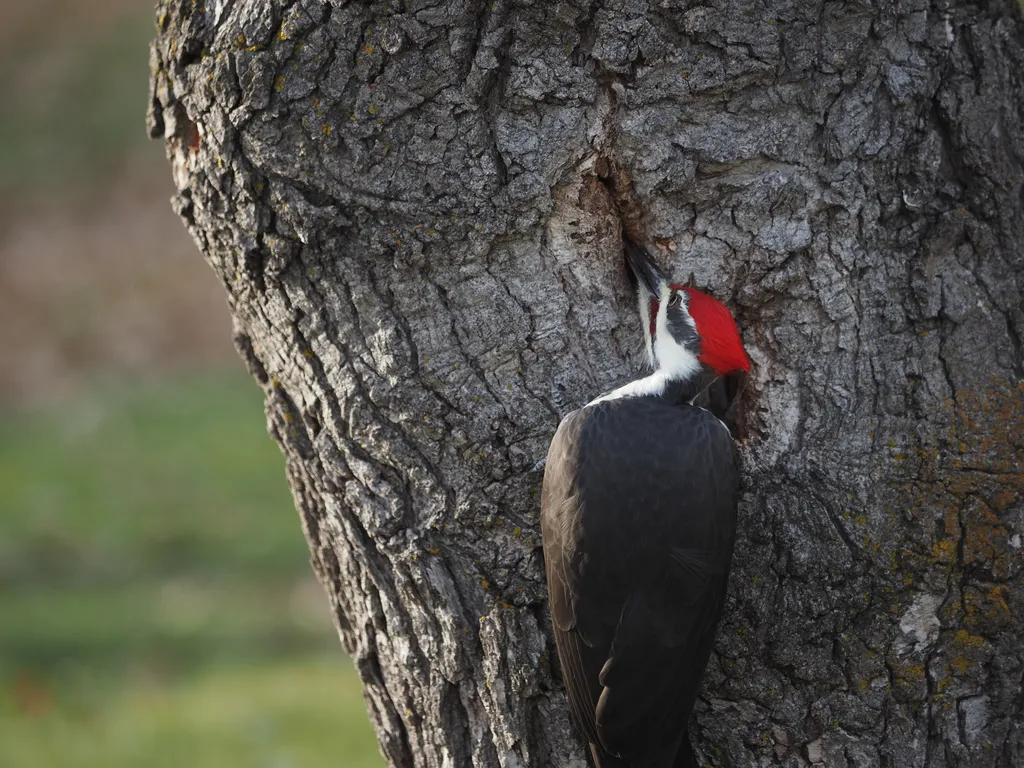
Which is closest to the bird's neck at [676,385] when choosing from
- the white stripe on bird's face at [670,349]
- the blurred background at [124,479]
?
the white stripe on bird's face at [670,349]

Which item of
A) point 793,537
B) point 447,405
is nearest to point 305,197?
point 447,405

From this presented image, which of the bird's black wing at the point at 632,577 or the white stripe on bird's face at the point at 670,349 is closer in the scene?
the bird's black wing at the point at 632,577

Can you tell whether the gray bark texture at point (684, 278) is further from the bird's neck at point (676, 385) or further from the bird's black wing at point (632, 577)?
the bird's neck at point (676, 385)

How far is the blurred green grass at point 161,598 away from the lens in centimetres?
542

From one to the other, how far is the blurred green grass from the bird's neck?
311 centimetres

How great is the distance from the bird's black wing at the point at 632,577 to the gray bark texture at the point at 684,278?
0.39ft

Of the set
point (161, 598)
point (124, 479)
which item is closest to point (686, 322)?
point (161, 598)

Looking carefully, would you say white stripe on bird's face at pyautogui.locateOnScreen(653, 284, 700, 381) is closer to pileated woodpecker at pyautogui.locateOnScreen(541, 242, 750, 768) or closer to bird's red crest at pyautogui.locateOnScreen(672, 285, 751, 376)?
bird's red crest at pyautogui.locateOnScreen(672, 285, 751, 376)

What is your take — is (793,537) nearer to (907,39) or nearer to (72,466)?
(907,39)

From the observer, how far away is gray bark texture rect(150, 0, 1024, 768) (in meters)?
2.48

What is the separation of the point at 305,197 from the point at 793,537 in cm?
144

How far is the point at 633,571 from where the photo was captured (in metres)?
2.58

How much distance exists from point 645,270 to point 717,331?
0.25 meters

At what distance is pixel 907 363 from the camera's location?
101 inches
